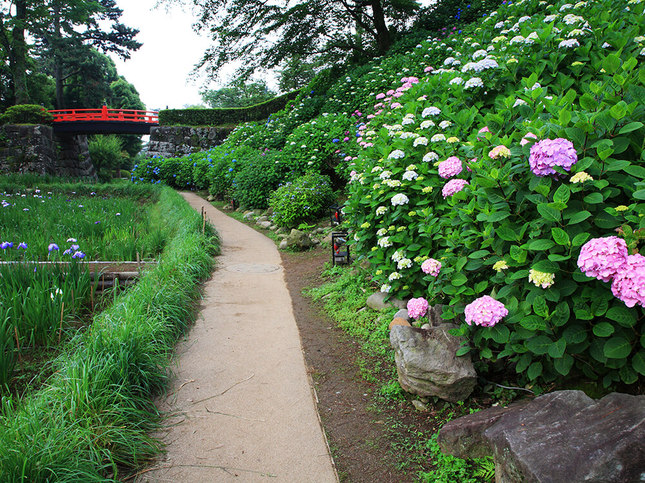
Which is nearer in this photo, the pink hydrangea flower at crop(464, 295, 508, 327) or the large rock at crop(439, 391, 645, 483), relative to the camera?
the large rock at crop(439, 391, 645, 483)

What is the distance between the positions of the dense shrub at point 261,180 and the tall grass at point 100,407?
588cm

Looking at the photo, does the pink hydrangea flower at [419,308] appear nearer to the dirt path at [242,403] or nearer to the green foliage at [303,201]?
the dirt path at [242,403]

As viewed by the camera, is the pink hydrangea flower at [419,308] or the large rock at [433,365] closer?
the large rock at [433,365]

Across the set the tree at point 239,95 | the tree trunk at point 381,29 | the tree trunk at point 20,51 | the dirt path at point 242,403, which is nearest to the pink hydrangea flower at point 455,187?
the dirt path at point 242,403

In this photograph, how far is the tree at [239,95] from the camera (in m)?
32.7

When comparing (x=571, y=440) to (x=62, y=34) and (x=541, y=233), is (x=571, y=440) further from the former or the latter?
(x=62, y=34)

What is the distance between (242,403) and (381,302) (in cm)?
157

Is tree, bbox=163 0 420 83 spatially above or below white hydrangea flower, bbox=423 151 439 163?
above

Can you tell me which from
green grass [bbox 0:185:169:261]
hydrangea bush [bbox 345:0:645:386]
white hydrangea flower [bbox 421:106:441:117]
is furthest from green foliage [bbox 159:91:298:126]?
hydrangea bush [bbox 345:0:645:386]

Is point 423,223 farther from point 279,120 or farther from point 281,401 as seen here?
point 279,120

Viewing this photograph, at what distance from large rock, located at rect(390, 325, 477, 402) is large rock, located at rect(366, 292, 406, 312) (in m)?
0.99

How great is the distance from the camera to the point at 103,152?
28.8 meters

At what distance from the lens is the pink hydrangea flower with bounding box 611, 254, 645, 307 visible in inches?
54.2

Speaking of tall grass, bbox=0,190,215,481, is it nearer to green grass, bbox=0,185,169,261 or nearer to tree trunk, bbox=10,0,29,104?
green grass, bbox=0,185,169,261
